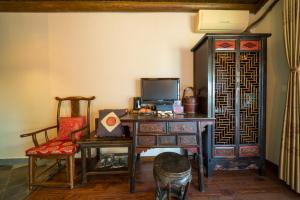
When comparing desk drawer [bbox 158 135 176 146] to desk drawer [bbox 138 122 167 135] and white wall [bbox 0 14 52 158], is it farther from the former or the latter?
white wall [bbox 0 14 52 158]

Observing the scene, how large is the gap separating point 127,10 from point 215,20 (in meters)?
1.38

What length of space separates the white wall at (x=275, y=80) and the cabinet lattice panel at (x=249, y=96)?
1.31ft

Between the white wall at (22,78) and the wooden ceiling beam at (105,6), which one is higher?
the wooden ceiling beam at (105,6)

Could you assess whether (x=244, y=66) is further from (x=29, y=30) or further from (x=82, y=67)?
(x=29, y=30)

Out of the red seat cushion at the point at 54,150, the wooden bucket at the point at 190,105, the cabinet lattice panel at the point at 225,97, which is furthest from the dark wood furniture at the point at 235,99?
the red seat cushion at the point at 54,150

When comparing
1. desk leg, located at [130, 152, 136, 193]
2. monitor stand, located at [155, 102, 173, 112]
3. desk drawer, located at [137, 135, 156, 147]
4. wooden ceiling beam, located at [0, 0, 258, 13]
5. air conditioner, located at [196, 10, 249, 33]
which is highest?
wooden ceiling beam, located at [0, 0, 258, 13]

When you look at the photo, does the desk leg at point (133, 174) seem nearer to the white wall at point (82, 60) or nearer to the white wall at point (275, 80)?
the white wall at point (82, 60)

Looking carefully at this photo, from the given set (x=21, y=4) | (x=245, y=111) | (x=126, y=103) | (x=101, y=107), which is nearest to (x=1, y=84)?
(x=21, y=4)

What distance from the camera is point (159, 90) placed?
2715 millimetres

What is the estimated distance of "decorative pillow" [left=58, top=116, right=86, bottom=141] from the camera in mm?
2618

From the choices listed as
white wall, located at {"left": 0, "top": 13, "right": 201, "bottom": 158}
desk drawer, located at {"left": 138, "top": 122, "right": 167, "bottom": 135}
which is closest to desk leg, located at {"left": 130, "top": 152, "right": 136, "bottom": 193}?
desk drawer, located at {"left": 138, "top": 122, "right": 167, "bottom": 135}

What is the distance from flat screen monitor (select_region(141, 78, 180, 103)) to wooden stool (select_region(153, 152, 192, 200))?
0.96 meters

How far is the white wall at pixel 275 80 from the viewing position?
2.47 metres

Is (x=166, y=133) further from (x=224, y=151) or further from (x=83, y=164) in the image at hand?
(x=83, y=164)
